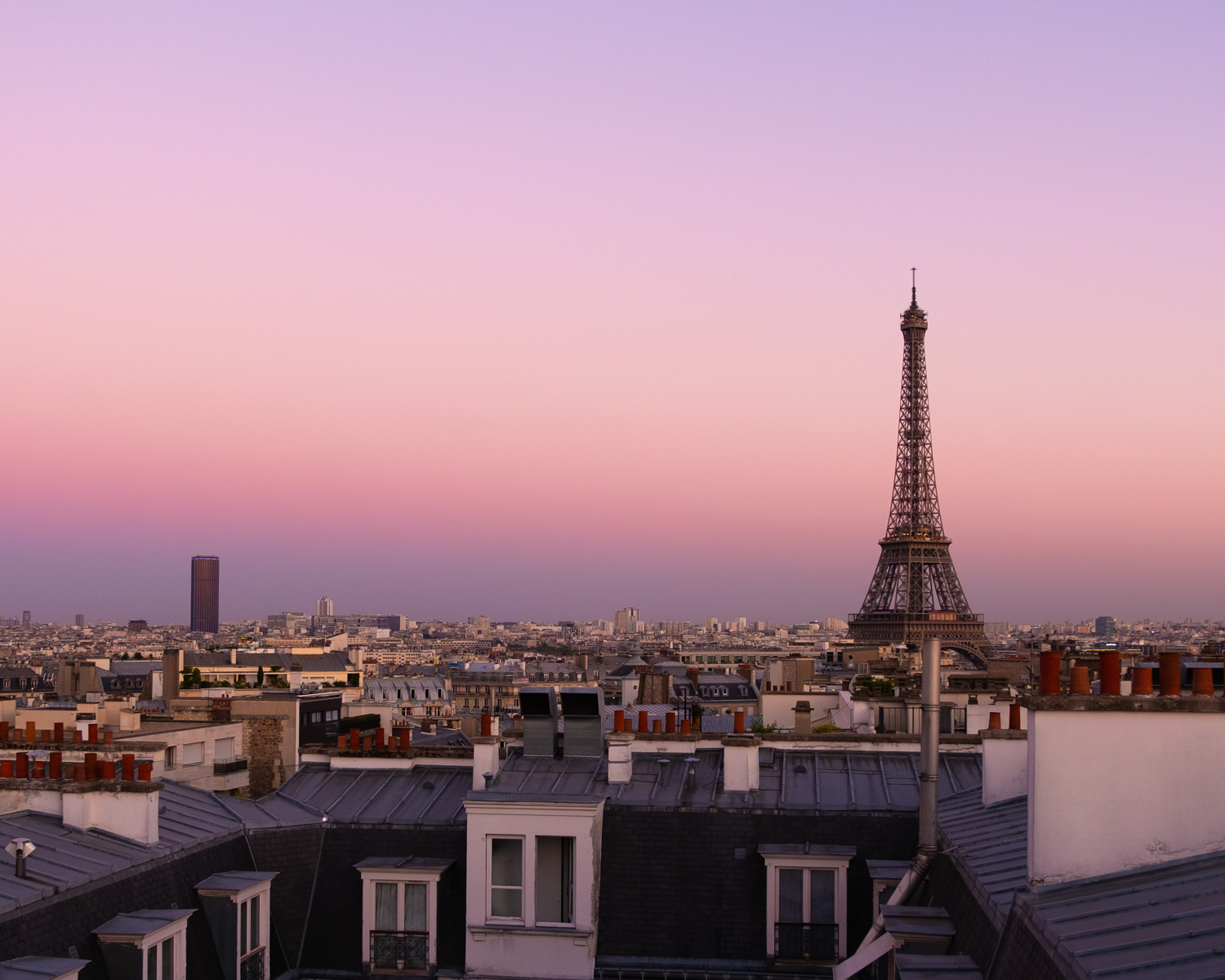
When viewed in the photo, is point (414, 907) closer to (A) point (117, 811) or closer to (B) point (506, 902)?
(B) point (506, 902)

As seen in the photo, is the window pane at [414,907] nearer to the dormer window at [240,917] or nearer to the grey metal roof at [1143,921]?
the dormer window at [240,917]

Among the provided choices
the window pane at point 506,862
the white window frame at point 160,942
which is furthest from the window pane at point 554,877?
the white window frame at point 160,942

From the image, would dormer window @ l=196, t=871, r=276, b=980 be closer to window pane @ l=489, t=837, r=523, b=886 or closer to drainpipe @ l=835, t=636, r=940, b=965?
window pane @ l=489, t=837, r=523, b=886

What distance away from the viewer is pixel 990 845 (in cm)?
1091

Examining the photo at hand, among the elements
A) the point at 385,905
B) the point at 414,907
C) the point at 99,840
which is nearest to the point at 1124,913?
the point at 414,907

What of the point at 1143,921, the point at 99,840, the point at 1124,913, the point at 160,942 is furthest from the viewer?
the point at 99,840

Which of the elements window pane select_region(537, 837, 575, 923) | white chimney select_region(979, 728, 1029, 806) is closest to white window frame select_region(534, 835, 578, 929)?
window pane select_region(537, 837, 575, 923)

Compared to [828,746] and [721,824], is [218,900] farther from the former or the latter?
[828,746]

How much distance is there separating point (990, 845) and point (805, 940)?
321cm

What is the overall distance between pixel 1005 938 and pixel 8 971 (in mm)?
6506

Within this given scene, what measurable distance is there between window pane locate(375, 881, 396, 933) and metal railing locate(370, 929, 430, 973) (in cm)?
10

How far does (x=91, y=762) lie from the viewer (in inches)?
543

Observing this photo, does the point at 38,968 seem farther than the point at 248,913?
No

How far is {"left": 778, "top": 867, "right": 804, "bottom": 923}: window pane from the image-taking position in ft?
44.7
